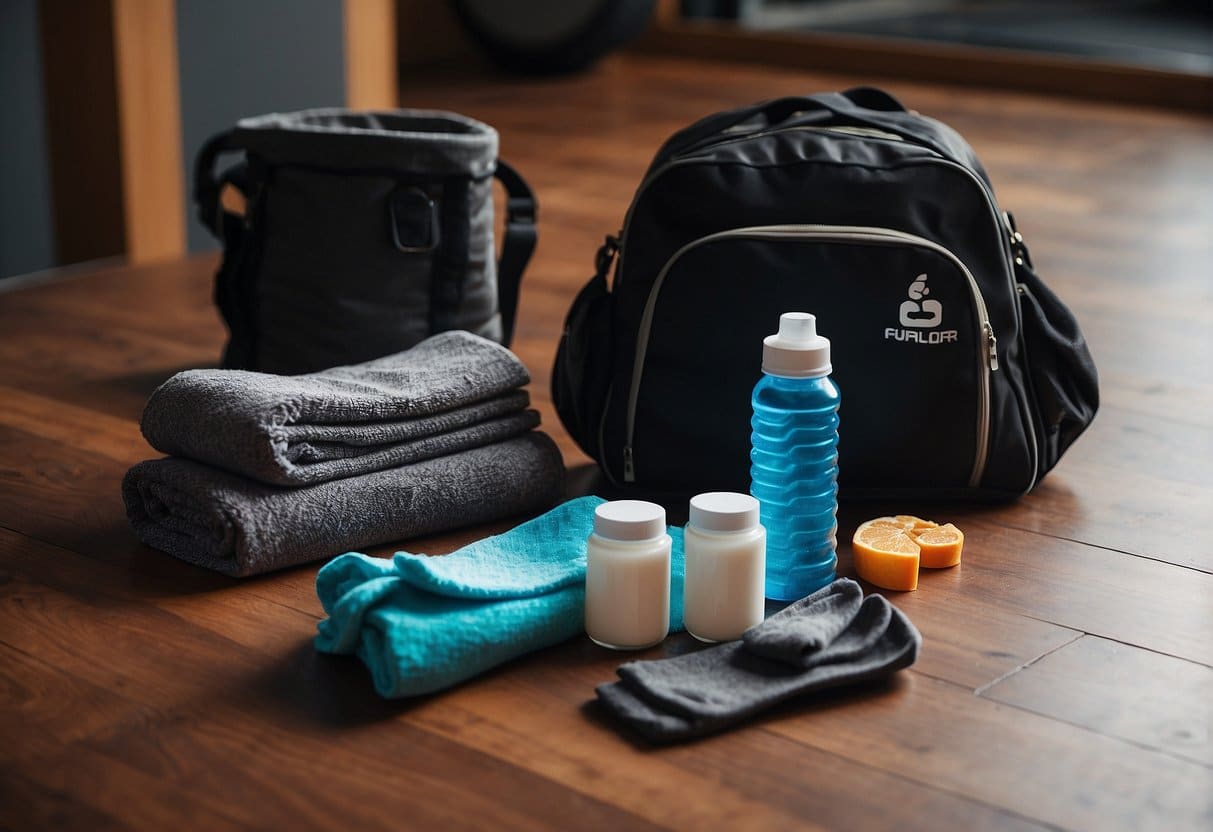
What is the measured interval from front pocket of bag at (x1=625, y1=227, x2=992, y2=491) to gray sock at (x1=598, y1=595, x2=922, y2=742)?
0.88 feet

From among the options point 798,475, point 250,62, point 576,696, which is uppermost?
point 250,62

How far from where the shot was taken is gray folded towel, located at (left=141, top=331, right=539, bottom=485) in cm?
119

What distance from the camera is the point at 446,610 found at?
1047 millimetres

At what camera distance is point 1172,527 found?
Answer: 53.0 inches

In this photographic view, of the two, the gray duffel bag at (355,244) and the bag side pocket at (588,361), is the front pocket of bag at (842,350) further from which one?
the gray duffel bag at (355,244)

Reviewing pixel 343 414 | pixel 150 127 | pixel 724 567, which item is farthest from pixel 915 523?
pixel 150 127

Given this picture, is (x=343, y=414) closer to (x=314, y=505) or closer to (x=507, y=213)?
(x=314, y=505)

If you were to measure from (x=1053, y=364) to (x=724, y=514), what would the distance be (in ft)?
1.50

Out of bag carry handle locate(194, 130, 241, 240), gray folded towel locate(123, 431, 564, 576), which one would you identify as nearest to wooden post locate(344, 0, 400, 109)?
bag carry handle locate(194, 130, 241, 240)

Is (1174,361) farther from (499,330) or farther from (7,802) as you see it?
(7,802)

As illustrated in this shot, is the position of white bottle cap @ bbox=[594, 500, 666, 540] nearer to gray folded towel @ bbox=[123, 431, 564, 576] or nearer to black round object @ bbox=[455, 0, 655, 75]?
gray folded towel @ bbox=[123, 431, 564, 576]

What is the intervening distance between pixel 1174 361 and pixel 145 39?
157 centimetres

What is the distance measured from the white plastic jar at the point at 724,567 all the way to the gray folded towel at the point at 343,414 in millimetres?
299

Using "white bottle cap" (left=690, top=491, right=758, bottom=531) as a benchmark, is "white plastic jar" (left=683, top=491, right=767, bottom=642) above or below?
below
